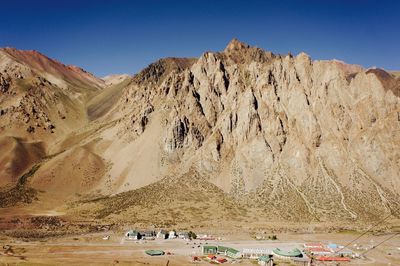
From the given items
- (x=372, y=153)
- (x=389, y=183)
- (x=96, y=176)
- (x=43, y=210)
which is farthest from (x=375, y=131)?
(x=43, y=210)

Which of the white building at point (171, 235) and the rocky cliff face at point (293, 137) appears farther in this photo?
the rocky cliff face at point (293, 137)

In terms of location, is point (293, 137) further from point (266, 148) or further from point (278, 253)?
point (278, 253)

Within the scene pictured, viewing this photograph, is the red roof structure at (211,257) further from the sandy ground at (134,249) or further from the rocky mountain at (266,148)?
the rocky mountain at (266,148)

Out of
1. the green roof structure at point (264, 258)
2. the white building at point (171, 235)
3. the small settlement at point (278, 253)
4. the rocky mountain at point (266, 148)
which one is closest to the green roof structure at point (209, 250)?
the small settlement at point (278, 253)

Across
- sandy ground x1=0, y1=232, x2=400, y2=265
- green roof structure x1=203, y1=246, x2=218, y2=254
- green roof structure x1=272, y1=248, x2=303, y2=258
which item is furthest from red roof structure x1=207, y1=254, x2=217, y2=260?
green roof structure x1=272, y1=248, x2=303, y2=258

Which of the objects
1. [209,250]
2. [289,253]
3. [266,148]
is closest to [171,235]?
[209,250]

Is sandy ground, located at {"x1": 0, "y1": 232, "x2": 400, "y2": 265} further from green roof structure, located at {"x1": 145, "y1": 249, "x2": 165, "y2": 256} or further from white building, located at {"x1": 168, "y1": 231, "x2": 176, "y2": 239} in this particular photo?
white building, located at {"x1": 168, "y1": 231, "x2": 176, "y2": 239}

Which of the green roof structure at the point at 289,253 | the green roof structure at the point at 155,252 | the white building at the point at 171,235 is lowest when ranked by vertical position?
the green roof structure at the point at 155,252
